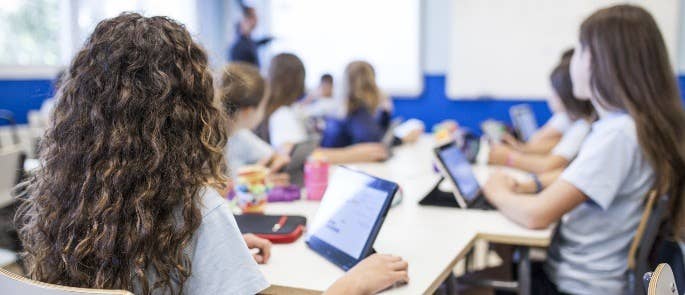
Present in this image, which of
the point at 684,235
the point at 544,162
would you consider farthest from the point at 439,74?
the point at 684,235

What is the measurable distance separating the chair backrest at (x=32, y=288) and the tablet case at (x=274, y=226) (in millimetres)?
701

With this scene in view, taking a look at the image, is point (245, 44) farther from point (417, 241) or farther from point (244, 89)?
point (417, 241)

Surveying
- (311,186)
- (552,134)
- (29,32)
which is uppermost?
(29,32)

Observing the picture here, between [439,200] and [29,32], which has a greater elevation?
[29,32]

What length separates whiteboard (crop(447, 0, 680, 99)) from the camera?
5305mm

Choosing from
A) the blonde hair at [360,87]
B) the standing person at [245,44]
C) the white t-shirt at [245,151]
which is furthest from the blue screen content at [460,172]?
the standing person at [245,44]

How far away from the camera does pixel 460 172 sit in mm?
1916

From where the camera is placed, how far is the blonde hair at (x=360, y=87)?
124 inches

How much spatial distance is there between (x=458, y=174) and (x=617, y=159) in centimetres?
49

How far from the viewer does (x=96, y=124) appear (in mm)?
927

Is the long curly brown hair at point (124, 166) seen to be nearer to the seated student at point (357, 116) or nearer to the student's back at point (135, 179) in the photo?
the student's back at point (135, 179)

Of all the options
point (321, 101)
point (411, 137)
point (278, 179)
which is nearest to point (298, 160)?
point (278, 179)

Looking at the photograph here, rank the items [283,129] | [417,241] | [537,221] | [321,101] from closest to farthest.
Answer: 1. [417,241]
2. [537,221]
3. [283,129]
4. [321,101]

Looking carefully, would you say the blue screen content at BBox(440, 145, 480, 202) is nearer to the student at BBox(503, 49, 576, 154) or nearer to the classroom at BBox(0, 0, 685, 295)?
the classroom at BBox(0, 0, 685, 295)
